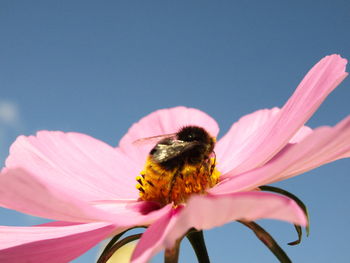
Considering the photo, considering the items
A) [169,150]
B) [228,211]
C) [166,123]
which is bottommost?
[228,211]

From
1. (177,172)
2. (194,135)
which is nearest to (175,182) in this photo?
(177,172)

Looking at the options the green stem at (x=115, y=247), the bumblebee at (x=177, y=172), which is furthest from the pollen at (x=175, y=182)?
the green stem at (x=115, y=247)

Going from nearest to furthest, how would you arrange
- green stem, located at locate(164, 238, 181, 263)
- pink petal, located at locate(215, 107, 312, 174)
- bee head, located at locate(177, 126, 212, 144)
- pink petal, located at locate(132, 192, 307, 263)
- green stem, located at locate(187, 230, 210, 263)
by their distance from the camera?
1. pink petal, located at locate(132, 192, 307, 263)
2. green stem, located at locate(164, 238, 181, 263)
3. green stem, located at locate(187, 230, 210, 263)
4. bee head, located at locate(177, 126, 212, 144)
5. pink petal, located at locate(215, 107, 312, 174)

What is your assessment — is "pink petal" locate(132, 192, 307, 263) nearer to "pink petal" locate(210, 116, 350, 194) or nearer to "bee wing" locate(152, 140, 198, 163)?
"pink petal" locate(210, 116, 350, 194)

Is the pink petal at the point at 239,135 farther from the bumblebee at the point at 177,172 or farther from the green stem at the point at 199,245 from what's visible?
the green stem at the point at 199,245

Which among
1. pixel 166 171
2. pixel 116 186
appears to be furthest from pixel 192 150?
pixel 116 186

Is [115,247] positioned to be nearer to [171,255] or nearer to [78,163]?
[171,255]

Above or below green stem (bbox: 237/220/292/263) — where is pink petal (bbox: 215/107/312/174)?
above

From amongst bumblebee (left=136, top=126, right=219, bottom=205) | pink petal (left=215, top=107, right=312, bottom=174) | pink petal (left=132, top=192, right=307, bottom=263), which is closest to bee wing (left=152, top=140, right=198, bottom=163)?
bumblebee (left=136, top=126, right=219, bottom=205)
